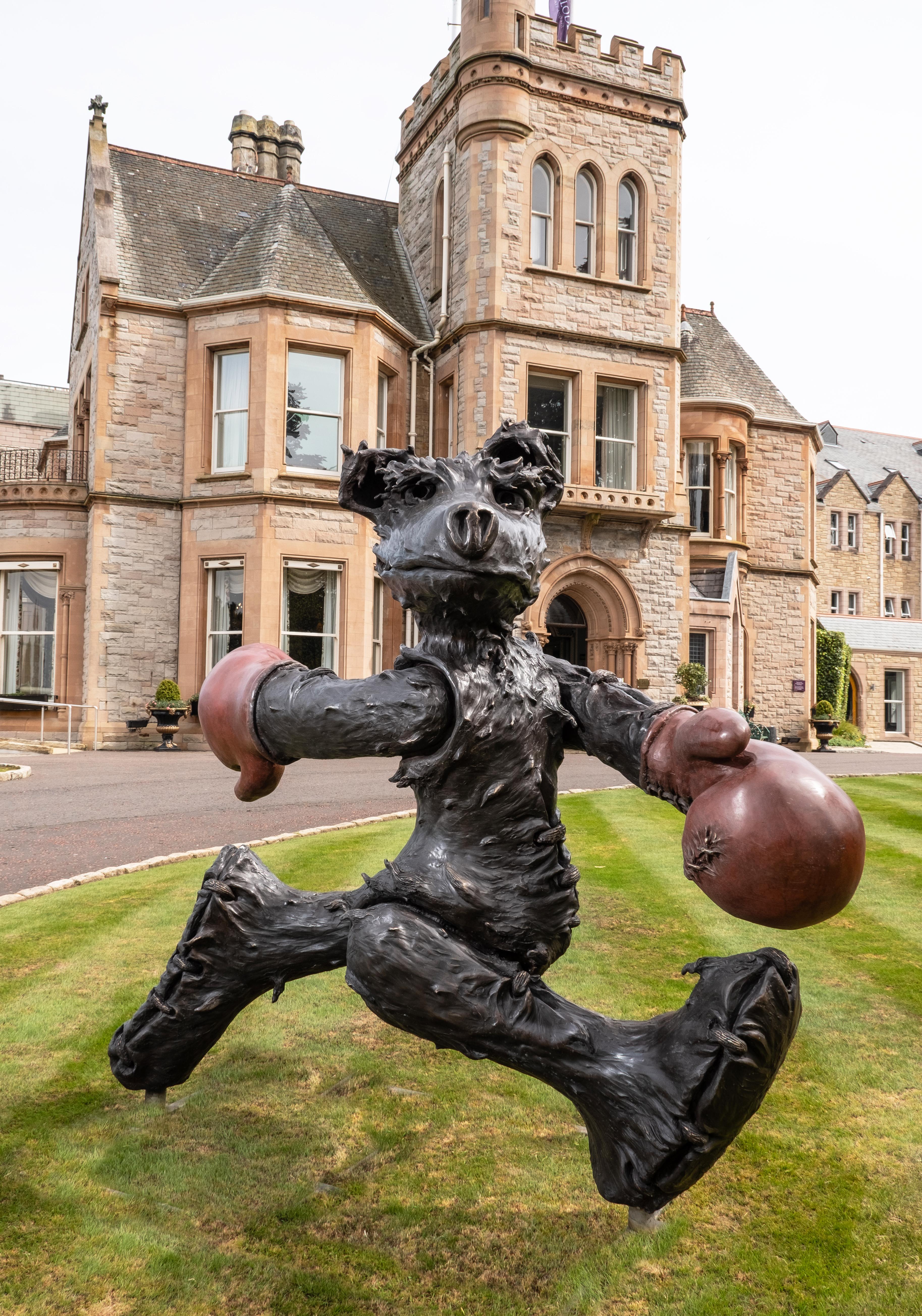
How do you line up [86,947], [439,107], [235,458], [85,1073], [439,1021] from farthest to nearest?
[439,107], [235,458], [86,947], [85,1073], [439,1021]

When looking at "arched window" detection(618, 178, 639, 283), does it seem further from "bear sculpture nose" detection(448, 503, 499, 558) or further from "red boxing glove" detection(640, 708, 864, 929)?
"red boxing glove" detection(640, 708, 864, 929)

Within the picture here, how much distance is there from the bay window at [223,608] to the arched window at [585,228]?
31.1 feet

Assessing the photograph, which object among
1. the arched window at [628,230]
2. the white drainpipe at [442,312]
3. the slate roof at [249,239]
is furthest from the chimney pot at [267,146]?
the arched window at [628,230]

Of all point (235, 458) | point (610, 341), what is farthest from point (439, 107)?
point (235, 458)

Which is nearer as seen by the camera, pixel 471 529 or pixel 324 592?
pixel 471 529

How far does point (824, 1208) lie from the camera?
2.15 metres

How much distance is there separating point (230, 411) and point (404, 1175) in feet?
56.8

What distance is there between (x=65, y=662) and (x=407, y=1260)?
1821cm

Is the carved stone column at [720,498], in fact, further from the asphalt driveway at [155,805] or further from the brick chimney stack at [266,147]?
the brick chimney stack at [266,147]

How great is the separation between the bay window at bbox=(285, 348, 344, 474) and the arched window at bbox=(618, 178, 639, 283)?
6333 millimetres

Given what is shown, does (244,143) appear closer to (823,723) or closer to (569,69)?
(569,69)

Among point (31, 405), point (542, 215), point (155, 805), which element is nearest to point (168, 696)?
point (155, 805)

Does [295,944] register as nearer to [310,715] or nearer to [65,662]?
[310,715]

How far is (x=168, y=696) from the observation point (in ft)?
55.1
